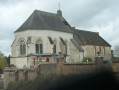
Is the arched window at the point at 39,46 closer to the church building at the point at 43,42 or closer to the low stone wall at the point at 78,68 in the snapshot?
the church building at the point at 43,42

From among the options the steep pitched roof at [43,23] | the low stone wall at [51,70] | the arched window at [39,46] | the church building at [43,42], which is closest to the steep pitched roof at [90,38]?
the church building at [43,42]

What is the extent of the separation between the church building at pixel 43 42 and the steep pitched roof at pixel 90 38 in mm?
2928

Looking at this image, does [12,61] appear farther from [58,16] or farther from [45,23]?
[58,16]

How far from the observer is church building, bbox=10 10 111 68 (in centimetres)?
4759

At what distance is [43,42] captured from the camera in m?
49.1

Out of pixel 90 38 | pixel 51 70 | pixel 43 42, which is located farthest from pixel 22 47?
pixel 90 38

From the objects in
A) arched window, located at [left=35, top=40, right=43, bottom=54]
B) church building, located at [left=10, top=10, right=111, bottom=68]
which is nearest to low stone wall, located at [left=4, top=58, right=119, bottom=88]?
church building, located at [left=10, top=10, right=111, bottom=68]

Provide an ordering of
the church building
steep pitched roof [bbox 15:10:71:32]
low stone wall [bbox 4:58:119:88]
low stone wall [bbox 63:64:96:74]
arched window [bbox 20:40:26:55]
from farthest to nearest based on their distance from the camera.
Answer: arched window [bbox 20:40:26:55]
steep pitched roof [bbox 15:10:71:32]
the church building
low stone wall [bbox 4:58:119:88]
low stone wall [bbox 63:64:96:74]

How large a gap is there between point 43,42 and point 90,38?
59.9 feet

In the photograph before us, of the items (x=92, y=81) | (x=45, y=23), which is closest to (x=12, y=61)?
(x=45, y=23)

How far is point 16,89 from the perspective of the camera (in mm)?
36781

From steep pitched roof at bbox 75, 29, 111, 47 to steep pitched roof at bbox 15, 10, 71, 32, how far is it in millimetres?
6279

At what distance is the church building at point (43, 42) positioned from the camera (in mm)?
47594

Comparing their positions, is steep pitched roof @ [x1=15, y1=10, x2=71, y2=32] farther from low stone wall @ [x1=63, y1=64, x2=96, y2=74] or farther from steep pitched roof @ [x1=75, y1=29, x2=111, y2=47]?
low stone wall @ [x1=63, y1=64, x2=96, y2=74]
